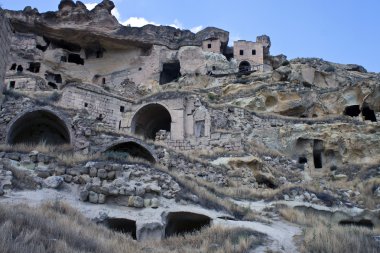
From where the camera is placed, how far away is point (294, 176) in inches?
787

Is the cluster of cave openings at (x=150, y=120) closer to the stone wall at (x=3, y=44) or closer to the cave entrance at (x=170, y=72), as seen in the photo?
the cave entrance at (x=170, y=72)

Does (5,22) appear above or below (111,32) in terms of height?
below

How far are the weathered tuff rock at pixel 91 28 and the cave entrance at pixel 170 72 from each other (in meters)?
1.67

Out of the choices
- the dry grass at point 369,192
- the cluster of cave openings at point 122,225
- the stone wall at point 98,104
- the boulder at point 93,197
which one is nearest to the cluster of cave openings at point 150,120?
the stone wall at point 98,104

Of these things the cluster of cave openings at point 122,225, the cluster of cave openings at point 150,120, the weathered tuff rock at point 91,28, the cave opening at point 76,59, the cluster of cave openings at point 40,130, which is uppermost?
the weathered tuff rock at point 91,28

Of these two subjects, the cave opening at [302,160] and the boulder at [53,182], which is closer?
the boulder at [53,182]

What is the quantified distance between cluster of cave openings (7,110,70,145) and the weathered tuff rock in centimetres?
2186

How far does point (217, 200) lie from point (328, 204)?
15.6ft

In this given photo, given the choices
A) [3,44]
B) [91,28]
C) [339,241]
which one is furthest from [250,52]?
[339,241]

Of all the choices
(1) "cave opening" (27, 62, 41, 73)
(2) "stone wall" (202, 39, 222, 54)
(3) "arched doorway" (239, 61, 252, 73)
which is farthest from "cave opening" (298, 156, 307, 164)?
(1) "cave opening" (27, 62, 41, 73)

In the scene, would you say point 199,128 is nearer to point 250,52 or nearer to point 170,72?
point 170,72

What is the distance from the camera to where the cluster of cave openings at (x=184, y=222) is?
1111 centimetres

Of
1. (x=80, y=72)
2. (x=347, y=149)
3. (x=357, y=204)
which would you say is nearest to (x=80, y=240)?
(x=357, y=204)

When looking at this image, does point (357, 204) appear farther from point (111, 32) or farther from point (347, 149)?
point (111, 32)
